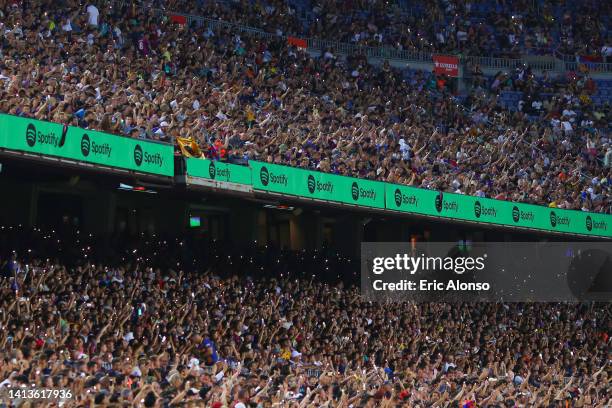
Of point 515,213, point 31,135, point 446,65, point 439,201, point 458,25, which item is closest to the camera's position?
point 31,135

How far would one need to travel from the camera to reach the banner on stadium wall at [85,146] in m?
25.5

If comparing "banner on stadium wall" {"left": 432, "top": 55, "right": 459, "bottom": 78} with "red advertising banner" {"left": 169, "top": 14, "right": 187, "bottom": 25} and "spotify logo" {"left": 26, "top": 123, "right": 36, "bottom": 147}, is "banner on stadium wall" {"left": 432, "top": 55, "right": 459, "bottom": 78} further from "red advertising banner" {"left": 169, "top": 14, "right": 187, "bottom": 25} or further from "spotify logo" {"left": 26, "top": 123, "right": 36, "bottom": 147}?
"spotify logo" {"left": 26, "top": 123, "right": 36, "bottom": 147}

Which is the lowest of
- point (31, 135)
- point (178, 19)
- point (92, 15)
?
point (31, 135)

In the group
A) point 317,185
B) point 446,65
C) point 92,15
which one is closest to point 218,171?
point 317,185

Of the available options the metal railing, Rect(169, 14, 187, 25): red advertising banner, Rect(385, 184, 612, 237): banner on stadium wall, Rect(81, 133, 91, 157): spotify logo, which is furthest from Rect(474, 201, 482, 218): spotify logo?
Rect(81, 133, 91, 157): spotify logo

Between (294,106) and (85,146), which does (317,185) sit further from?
(85,146)

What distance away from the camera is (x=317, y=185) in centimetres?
3325

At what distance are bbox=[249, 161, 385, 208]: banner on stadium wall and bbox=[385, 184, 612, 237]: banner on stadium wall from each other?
0.70 meters

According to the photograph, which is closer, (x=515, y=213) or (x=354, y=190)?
(x=354, y=190)

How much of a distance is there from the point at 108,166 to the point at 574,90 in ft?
88.3

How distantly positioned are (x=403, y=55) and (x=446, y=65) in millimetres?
1941

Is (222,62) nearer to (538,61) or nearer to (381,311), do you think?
(381,311)

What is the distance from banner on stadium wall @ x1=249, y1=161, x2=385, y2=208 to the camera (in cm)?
3200

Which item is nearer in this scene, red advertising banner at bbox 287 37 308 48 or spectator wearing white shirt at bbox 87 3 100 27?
spectator wearing white shirt at bbox 87 3 100 27
